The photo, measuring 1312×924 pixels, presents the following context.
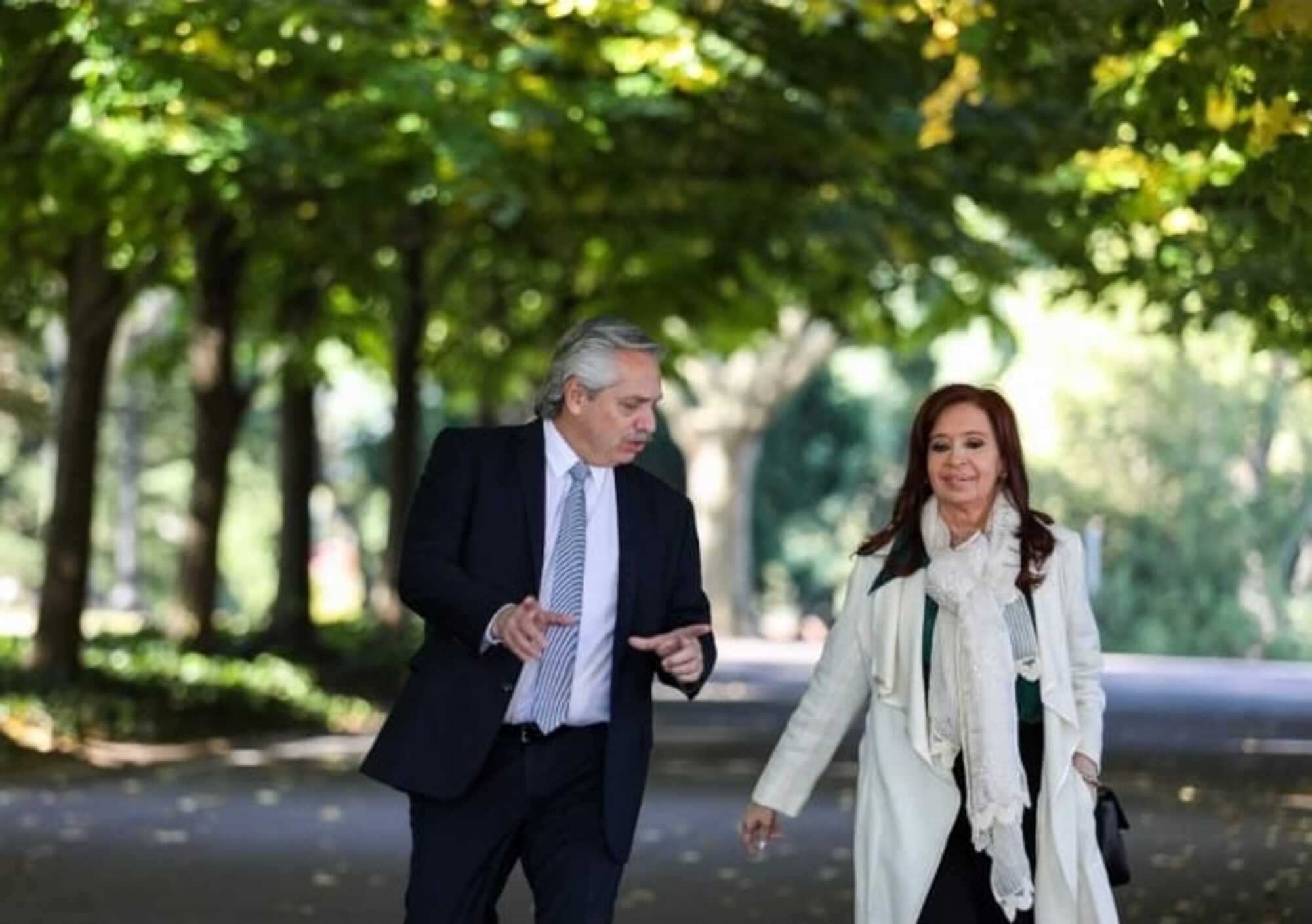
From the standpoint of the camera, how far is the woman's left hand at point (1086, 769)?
869 cm

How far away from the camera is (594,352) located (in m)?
8.73

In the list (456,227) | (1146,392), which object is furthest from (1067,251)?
(1146,392)

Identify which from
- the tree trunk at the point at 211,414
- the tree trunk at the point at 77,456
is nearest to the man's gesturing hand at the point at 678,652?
the tree trunk at the point at 77,456

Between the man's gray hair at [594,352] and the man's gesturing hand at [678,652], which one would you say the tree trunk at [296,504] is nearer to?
the man's gray hair at [594,352]

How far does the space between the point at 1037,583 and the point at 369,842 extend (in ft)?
35.6

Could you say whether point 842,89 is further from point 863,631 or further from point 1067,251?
point 863,631

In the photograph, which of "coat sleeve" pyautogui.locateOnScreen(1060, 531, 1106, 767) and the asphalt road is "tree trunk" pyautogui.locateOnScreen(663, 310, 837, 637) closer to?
the asphalt road

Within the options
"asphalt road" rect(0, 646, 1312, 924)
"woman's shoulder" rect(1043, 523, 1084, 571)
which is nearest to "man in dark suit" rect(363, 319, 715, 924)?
"woman's shoulder" rect(1043, 523, 1084, 571)

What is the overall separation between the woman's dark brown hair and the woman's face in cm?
2

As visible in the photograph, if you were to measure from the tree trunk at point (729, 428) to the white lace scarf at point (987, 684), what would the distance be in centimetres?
5816

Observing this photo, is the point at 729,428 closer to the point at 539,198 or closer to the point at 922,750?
the point at 539,198

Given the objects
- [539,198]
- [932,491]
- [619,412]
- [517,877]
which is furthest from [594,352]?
[539,198]

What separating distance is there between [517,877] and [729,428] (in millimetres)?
52590

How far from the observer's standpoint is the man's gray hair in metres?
8.72
